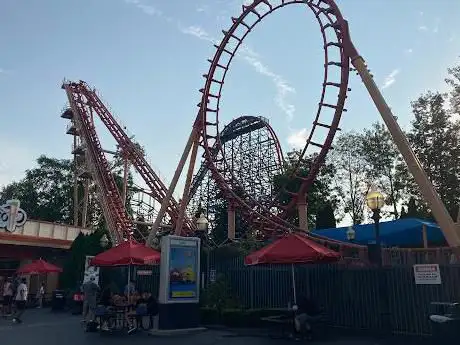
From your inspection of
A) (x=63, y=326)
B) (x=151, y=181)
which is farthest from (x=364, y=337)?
(x=151, y=181)

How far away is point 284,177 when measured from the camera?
33.5 meters

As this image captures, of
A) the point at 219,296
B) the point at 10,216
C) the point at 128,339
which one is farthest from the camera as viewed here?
the point at 10,216

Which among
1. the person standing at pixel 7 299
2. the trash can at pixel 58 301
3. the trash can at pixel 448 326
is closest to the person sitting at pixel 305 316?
the trash can at pixel 448 326

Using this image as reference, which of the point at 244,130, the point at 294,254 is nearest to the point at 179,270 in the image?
the point at 294,254

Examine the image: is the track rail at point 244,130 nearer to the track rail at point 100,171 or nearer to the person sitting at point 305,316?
the track rail at point 100,171

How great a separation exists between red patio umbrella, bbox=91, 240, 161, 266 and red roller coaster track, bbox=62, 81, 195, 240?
2057 centimetres

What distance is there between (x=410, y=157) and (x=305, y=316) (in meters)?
7.57

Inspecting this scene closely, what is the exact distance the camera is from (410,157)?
1576 centimetres

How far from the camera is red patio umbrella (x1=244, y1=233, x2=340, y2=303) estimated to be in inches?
446

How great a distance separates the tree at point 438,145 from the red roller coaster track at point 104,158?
60.3 feet

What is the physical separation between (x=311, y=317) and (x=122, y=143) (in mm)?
31240

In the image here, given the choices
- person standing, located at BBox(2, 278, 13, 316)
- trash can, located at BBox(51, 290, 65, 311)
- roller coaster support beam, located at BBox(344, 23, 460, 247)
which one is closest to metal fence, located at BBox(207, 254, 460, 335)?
roller coaster support beam, located at BBox(344, 23, 460, 247)

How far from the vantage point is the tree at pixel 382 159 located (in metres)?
34.7

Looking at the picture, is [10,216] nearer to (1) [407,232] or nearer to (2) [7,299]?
(2) [7,299]
